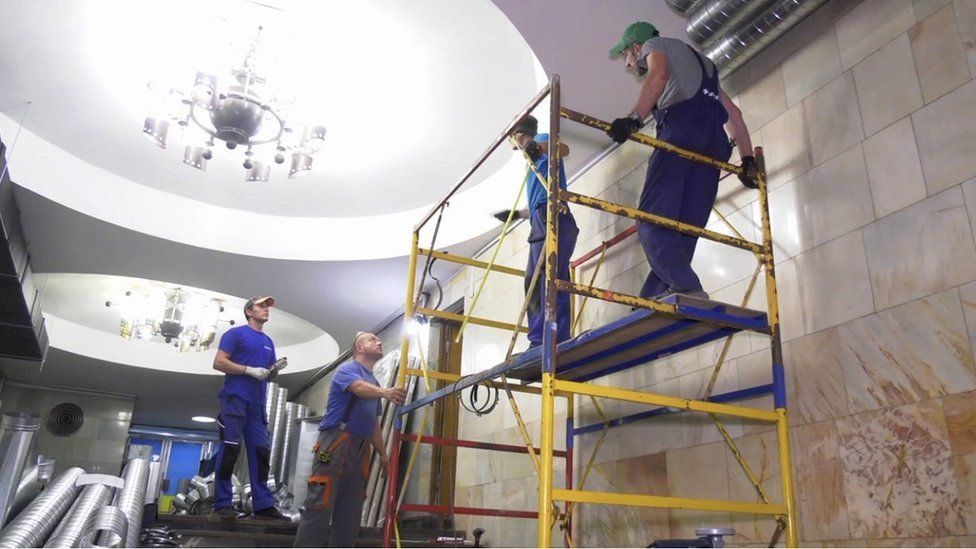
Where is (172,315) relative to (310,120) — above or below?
below

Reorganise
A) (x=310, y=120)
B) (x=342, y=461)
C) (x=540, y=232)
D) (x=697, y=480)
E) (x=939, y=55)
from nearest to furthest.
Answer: (x=939, y=55) → (x=697, y=480) → (x=540, y=232) → (x=342, y=461) → (x=310, y=120)

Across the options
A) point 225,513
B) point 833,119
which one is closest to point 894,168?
point 833,119

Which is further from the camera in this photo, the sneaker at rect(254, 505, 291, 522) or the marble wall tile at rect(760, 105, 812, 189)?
the sneaker at rect(254, 505, 291, 522)

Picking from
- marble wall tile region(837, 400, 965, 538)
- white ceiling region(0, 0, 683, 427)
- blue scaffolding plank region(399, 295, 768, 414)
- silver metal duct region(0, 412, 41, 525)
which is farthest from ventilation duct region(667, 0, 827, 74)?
silver metal duct region(0, 412, 41, 525)

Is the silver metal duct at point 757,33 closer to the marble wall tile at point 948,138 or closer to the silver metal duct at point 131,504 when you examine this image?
the marble wall tile at point 948,138

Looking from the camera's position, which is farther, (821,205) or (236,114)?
(236,114)

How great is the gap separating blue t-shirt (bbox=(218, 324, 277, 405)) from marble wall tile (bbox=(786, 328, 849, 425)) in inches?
161

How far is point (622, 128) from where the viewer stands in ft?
10.4

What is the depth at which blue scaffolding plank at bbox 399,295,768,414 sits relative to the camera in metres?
3.08

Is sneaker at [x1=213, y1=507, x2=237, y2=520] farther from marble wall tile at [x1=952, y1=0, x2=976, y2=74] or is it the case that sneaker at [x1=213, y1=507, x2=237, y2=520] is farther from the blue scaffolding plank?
marble wall tile at [x1=952, y1=0, x2=976, y2=74]

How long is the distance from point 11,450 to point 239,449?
2.63 meters

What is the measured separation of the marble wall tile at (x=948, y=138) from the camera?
113 inches

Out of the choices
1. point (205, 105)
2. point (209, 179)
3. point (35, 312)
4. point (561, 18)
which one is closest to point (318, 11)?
point (205, 105)

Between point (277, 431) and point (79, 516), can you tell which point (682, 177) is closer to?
point (79, 516)
